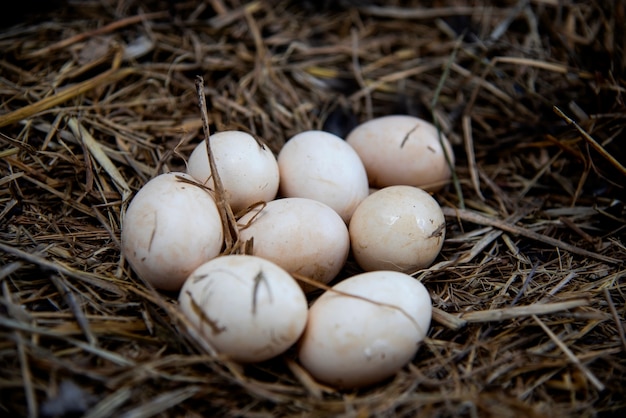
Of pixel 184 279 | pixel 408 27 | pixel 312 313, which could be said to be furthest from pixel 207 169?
pixel 408 27

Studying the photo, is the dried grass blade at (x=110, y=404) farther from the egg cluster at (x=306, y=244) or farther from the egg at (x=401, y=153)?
the egg at (x=401, y=153)

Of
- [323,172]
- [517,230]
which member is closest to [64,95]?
[323,172]

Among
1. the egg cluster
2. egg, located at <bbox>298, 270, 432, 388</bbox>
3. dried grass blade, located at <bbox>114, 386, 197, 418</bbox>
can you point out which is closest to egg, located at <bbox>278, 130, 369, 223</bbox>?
the egg cluster

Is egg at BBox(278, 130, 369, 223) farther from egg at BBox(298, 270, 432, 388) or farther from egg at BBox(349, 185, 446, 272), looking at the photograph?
egg at BBox(298, 270, 432, 388)

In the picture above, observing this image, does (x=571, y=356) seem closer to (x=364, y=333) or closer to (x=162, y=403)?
(x=364, y=333)

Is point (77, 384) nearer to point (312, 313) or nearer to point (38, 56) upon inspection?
point (312, 313)

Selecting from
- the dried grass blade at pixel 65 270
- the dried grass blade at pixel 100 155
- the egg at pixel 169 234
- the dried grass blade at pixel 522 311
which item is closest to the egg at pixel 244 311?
the egg at pixel 169 234
